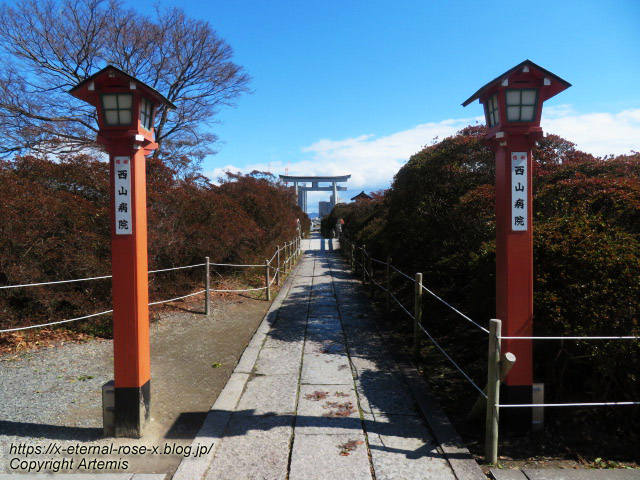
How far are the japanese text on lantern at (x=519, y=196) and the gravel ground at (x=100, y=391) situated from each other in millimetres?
3072

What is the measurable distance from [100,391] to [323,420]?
229 cm

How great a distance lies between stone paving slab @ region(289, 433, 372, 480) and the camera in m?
2.79

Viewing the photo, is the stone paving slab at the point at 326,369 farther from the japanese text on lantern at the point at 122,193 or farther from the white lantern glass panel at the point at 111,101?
the white lantern glass panel at the point at 111,101

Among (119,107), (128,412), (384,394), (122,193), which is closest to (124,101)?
(119,107)

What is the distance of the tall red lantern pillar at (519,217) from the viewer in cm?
332

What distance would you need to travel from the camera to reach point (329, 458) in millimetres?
2990

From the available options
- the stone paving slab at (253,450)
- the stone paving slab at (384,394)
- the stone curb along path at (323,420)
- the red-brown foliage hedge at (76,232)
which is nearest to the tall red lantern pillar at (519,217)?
the stone curb along path at (323,420)

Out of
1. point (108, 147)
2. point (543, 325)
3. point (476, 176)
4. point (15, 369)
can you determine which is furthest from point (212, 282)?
point (543, 325)

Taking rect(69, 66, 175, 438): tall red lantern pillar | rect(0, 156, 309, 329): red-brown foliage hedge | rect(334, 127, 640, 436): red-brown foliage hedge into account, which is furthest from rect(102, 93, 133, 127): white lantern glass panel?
rect(334, 127, 640, 436): red-brown foliage hedge

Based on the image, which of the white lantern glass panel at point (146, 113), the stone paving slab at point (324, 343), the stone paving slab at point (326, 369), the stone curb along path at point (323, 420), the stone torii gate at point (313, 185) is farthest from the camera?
the stone torii gate at point (313, 185)

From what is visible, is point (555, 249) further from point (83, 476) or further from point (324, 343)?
point (83, 476)

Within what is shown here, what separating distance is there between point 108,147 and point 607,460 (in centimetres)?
439

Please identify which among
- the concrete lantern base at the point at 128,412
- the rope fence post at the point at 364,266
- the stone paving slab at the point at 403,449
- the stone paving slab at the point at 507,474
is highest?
the rope fence post at the point at 364,266

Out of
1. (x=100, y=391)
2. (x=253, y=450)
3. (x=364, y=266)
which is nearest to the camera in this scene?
A: (x=253, y=450)
